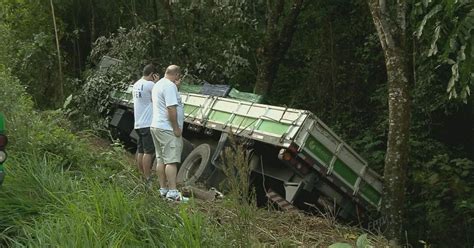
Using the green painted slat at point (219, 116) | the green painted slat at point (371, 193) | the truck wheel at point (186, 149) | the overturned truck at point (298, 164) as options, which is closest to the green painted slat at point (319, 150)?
the overturned truck at point (298, 164)

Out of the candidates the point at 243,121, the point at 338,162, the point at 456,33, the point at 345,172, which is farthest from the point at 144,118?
the point at 456,33

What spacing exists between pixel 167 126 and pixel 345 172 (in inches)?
118

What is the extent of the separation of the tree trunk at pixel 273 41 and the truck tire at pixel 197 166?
3.97m

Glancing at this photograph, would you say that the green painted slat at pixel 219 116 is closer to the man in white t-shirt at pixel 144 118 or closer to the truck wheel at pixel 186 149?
the truck wheel at pixel 186 149

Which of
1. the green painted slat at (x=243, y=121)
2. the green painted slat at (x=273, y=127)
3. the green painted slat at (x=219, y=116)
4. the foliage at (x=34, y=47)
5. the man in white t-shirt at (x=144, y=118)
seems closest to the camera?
the man in white t-shirt at (x=144, y=118)

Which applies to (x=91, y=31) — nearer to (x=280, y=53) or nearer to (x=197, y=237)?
(x=280, y=53)

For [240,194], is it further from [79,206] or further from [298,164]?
[298,164]

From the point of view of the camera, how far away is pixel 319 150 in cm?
927

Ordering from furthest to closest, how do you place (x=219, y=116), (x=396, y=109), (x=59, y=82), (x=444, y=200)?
(x=59, y=82)
(x=219, y=116)
(x=444, y=200)
(x=396, y=109)

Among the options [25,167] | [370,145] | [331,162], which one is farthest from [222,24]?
[25,167]

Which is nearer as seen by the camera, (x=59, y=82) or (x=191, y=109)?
(x=191, y=109)

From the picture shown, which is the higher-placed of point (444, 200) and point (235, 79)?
point (235, 79)

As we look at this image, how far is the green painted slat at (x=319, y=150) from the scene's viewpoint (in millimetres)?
9156

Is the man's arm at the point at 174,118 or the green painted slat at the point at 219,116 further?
the green painted slat at the point at 219,116
